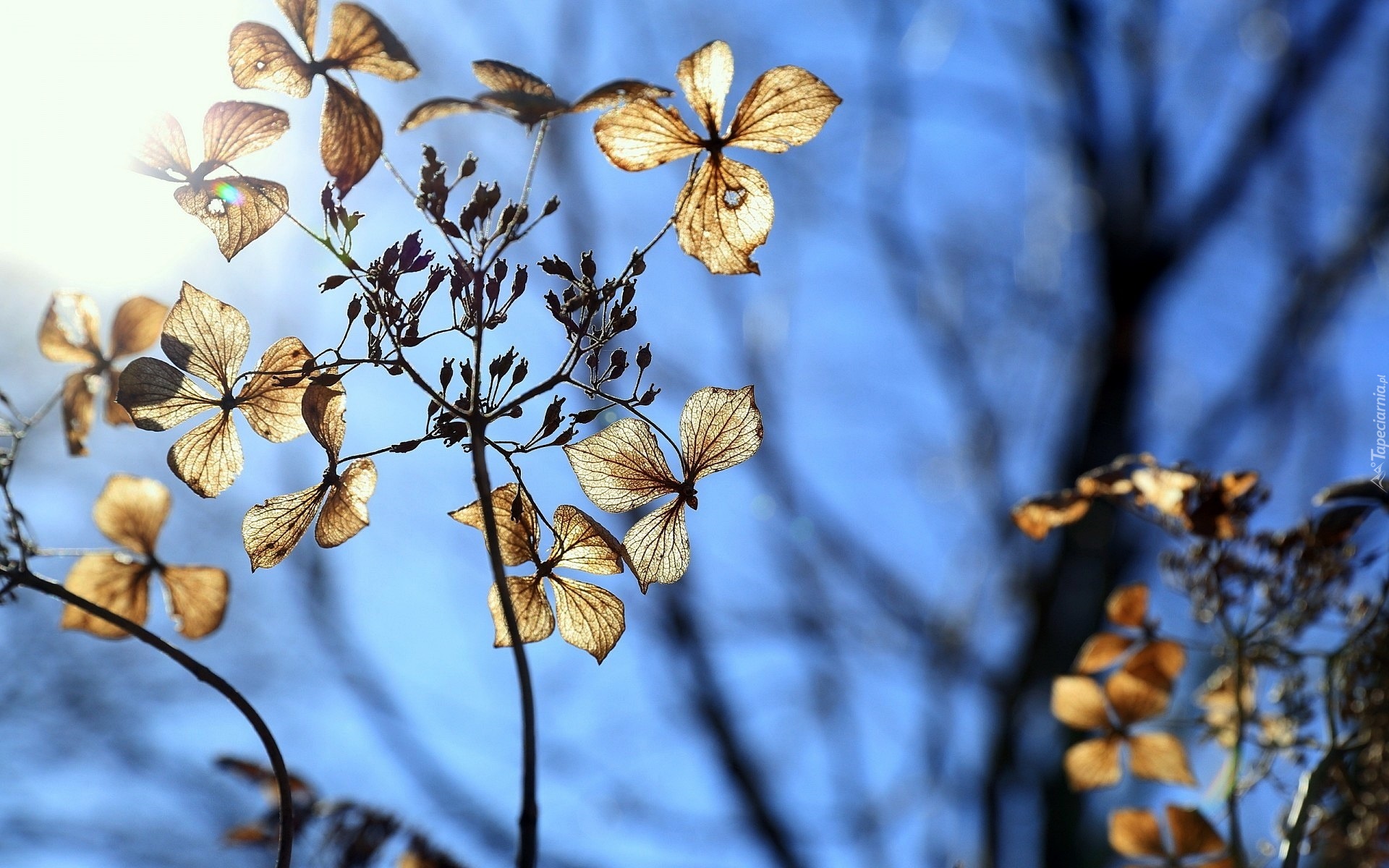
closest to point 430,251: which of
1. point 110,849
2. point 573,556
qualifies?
point 573,556

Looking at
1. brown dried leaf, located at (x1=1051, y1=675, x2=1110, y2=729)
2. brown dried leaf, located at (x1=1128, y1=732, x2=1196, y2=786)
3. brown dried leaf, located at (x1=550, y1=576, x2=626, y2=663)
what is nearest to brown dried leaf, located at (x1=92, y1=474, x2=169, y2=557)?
brown dried leaf, located at (x1=550, y1=576, x2=626, y2=663)

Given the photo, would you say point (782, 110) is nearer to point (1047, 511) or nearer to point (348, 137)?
point (348, 137)

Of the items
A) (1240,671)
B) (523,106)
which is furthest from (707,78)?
(1240,671)

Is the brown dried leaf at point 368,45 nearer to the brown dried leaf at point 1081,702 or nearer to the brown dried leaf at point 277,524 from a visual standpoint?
the brown dried leaf at point 277,524

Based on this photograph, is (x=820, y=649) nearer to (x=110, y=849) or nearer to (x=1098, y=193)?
(x=1098, y=193)

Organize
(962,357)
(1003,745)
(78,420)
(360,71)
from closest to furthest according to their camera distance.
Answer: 1. (360,71)
2. (78,420)
3. (1003,745)
4. (962,357)
